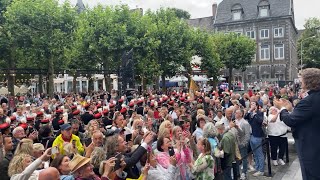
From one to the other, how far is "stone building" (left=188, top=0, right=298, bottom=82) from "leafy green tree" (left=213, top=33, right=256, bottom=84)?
12688mm

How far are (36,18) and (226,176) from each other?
68.7 feet

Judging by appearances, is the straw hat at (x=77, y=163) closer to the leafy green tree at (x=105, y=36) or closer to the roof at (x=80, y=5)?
the leafy green tree at (x=105, y=36)

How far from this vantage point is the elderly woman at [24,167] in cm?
419

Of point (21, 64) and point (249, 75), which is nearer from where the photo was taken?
point (21, 64)

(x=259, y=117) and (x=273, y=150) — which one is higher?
(x=259, y=117)

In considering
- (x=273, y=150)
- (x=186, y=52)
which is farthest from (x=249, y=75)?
(x=273, y=150)

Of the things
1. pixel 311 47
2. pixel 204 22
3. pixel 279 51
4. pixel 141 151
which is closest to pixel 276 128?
pixel 141 151

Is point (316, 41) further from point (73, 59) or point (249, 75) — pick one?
point (73, 59)

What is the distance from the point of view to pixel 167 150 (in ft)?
19.3

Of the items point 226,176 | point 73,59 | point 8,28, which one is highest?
point 8,28

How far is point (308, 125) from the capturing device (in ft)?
13.5

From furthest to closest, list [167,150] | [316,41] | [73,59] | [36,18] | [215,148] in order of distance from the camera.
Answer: [316,41]
[73,59]
[36,18]
[215,148]
[167,150]

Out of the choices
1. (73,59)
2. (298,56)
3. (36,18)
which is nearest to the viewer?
(36,18)

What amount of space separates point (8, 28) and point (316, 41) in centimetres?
5415
